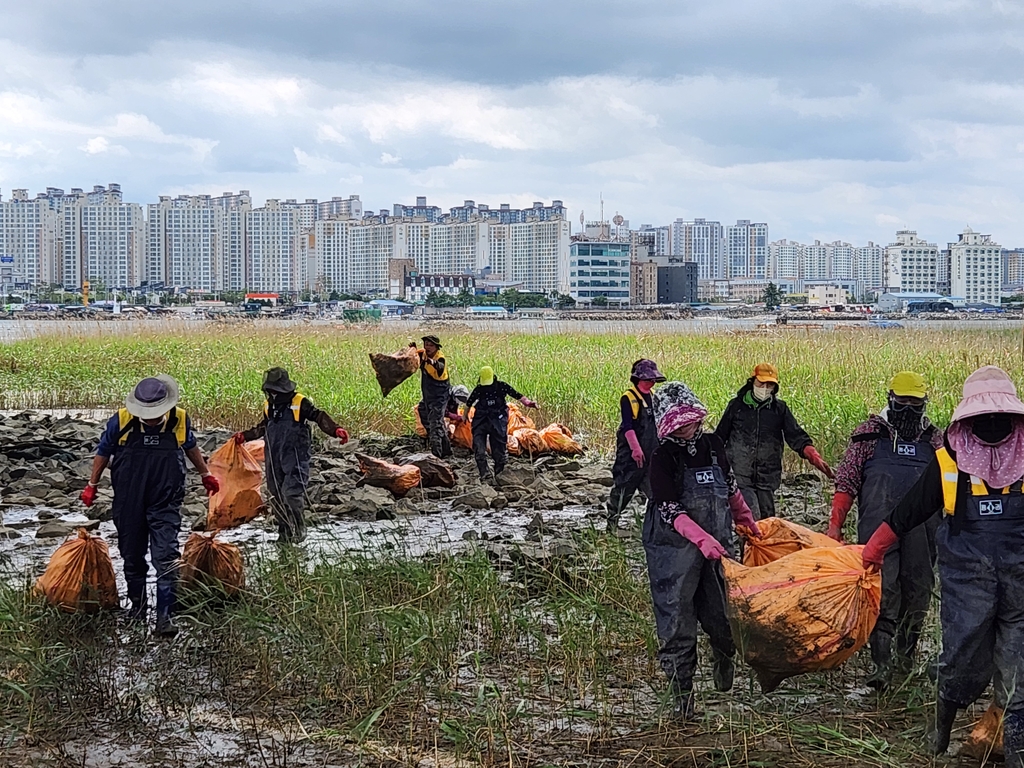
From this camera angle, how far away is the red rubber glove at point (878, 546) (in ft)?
13.4

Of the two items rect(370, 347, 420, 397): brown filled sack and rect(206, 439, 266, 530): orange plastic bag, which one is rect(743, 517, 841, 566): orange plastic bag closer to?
rect(206, 439, 266, 530): orange plastic bag

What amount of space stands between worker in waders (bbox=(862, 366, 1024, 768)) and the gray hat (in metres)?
3.69

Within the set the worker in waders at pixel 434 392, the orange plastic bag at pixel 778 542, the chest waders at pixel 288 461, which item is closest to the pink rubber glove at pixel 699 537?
the orange plastic bag at pixel 778 542

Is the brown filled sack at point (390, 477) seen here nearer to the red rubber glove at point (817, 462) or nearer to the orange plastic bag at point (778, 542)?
the red rubber glove at point (817, 462)

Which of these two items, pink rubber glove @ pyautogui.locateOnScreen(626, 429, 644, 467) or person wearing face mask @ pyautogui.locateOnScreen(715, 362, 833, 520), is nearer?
person wearing face mask @ pyautogui.locateOnScreen(715, 362, 833, 520)

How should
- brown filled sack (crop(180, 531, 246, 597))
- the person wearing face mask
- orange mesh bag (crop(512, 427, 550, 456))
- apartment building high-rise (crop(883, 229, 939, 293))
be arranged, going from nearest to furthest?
brown filled sack (crop(180, 531, 246, 597))
the person wearing face mask
orange mesh bag (crop(512, 427, 550, 456))
apartment building high-rise (crop(883, 229, 939, 293))

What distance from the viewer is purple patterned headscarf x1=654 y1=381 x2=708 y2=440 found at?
14.5 ft

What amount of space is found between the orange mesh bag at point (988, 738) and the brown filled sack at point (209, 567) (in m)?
3.57

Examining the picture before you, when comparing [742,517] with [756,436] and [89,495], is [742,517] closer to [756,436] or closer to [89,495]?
[756,436]

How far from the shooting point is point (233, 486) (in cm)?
773

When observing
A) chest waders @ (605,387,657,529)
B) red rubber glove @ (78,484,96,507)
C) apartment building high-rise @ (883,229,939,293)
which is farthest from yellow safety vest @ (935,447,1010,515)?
apartment building high-rise @ (883,229,939,293)

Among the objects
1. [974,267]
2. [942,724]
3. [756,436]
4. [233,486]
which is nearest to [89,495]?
[233,486]

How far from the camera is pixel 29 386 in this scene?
17.6 m

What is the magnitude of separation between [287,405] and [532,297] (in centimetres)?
9301
